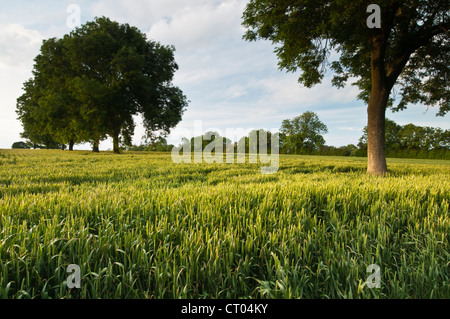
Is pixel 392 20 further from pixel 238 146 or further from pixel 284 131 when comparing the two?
pixel 284 131

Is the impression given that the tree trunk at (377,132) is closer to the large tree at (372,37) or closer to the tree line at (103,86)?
the large tree at (372,37)

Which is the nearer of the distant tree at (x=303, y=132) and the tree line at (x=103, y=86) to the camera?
the tree line at (x=103, y=86)

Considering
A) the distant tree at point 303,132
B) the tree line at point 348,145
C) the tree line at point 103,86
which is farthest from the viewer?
the distant tree at point 303,132

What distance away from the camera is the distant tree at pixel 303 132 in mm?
76062

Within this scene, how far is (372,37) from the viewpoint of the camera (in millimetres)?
8062

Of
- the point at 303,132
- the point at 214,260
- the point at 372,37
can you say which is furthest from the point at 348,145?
the point at 214,260

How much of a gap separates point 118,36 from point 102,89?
959 centimetres

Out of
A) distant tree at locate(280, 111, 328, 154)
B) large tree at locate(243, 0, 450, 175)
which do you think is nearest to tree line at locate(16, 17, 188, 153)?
large tree at locate(243, 0, 450, 175)

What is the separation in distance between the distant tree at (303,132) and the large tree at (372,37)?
65923 millimetres

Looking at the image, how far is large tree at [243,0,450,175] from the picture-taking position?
695cm

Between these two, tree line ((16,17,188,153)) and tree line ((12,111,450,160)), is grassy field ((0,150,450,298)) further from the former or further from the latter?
tree line ((12,111,450,160))

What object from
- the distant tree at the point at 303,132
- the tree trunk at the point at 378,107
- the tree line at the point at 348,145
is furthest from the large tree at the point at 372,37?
the distant tree at the point at 303,132

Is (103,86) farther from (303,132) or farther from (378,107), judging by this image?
(303,132)

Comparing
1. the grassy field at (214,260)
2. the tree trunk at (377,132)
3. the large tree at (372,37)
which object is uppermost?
the large tree at (372,37)
